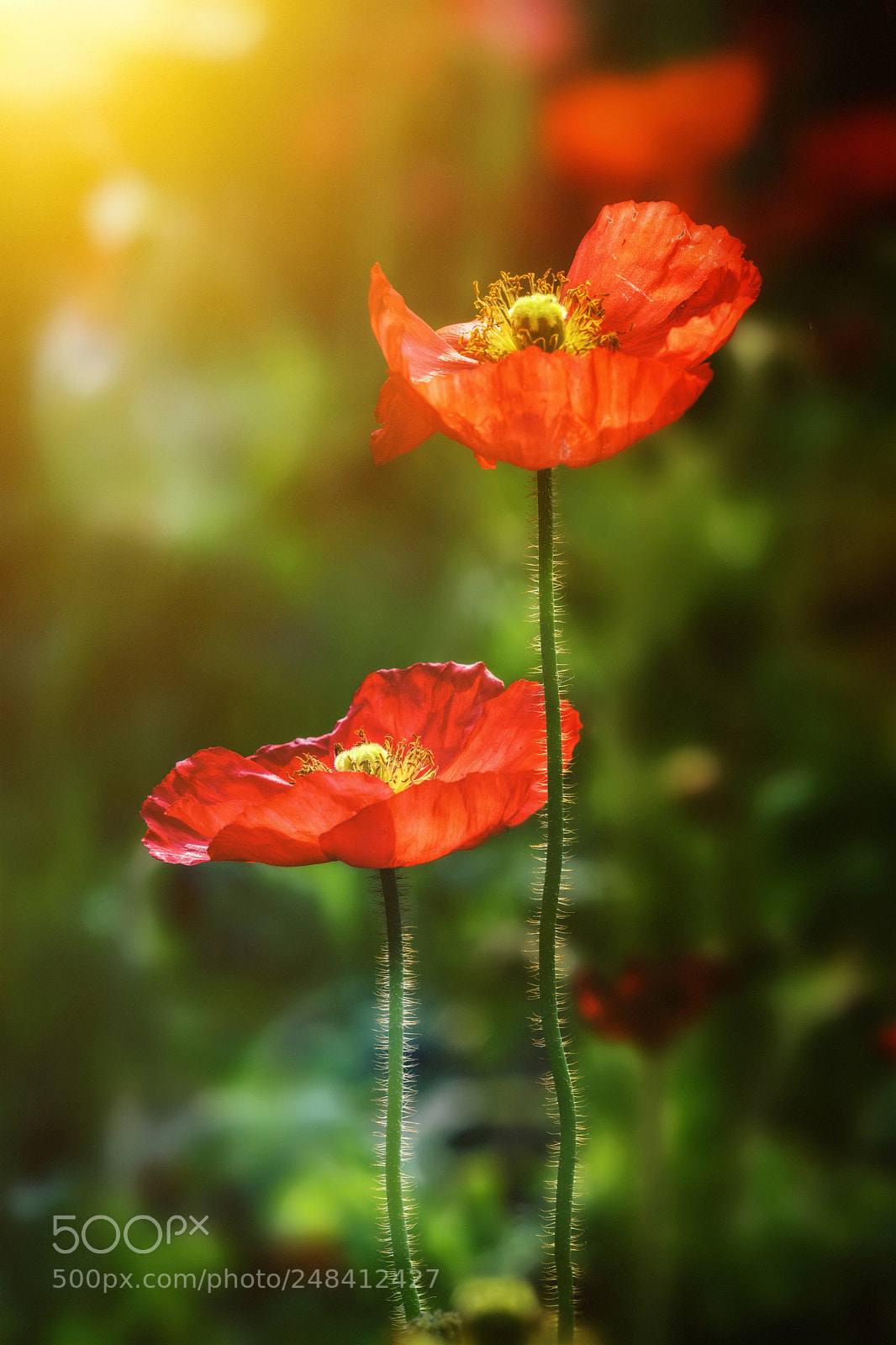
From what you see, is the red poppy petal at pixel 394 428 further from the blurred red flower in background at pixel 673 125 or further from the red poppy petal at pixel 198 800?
the blurred red flower in background at pixel 673 125

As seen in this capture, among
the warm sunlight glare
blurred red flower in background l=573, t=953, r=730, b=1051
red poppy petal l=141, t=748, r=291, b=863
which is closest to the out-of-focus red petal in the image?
the warm sunlight glare

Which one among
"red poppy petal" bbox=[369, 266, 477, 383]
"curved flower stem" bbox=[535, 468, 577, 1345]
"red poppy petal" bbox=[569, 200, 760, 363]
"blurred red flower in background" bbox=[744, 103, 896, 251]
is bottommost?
"curved flower stem" bbox=[535, 468, 577, 1345]

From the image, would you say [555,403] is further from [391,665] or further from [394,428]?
Answer: [391,665]

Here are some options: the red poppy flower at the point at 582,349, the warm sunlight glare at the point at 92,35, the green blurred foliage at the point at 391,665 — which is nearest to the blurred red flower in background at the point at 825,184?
the green blurred foliage at the point at 391,665

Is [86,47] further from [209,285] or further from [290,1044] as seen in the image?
[290,1044]

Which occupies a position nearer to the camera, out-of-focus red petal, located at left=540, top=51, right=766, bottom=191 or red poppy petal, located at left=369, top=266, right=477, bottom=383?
red poppy petal, located at left=369, top=266, right=477, bottom=383

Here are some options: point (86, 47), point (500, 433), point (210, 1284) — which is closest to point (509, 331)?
point (500, 433)

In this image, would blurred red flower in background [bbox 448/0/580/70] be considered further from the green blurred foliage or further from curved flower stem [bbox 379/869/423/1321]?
curved flower stem [bbox 379/869/423/1321]
